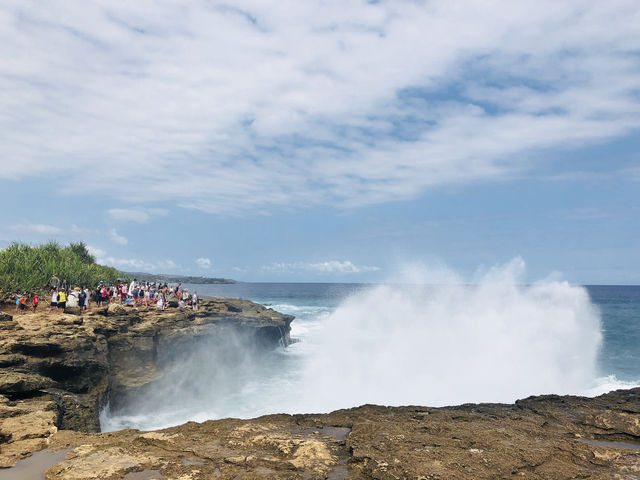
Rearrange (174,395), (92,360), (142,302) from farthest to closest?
1. (142,302)
2. (174,395)
3. (92,360)

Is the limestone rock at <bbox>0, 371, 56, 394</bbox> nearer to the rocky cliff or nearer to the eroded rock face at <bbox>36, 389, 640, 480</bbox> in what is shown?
the rocky cliff

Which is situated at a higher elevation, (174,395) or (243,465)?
(243,465)

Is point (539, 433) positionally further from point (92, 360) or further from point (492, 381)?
point (492, 381)

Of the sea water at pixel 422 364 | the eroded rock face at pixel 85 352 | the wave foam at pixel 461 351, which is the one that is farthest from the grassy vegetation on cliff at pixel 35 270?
the wave foam at pixel 461 351

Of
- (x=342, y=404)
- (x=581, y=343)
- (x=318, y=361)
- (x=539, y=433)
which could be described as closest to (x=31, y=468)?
(x=539, y=433)

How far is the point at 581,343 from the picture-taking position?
25672 millimetres

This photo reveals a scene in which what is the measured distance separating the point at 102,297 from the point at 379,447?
19318 mm

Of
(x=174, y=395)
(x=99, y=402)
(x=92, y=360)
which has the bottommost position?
(x=174, y=395)

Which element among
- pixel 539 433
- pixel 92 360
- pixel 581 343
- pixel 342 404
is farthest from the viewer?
pixel 581 343

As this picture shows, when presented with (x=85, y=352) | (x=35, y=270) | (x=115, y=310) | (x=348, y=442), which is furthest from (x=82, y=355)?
(x=35, y=270)

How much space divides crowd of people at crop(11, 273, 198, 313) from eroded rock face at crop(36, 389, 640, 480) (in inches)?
477

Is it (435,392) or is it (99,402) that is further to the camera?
(435,392)

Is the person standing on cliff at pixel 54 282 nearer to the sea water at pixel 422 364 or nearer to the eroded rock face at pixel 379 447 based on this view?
the sea water at pixel 422 364

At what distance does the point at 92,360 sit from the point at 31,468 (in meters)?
7.35
